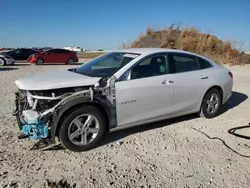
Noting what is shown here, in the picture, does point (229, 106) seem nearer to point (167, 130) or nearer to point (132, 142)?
point (167, 130)

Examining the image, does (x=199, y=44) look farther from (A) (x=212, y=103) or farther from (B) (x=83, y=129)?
(B) (x=83, y=129)

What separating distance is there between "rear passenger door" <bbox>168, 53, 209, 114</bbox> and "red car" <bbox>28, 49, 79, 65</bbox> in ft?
64.8

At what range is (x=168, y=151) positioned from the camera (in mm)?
4012

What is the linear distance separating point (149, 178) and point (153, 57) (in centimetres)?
230

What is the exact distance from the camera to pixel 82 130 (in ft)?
12.9

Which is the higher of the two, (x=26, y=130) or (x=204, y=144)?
(x=26, y=130)

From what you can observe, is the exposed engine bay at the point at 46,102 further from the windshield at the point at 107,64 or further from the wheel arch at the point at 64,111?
the windshield at the point at 107,64

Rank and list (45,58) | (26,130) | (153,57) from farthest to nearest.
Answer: (45,58), (153,57), (26,130)

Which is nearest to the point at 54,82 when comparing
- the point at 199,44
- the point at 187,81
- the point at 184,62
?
the point at 187,81

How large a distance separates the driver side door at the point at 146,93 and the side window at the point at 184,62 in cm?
23

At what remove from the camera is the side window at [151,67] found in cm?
440

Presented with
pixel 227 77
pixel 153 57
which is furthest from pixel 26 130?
pixel 227 77

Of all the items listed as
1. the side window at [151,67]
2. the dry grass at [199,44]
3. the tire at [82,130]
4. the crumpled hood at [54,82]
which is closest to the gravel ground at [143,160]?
the tire at [82,130]

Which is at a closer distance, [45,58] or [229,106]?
[229,106]
